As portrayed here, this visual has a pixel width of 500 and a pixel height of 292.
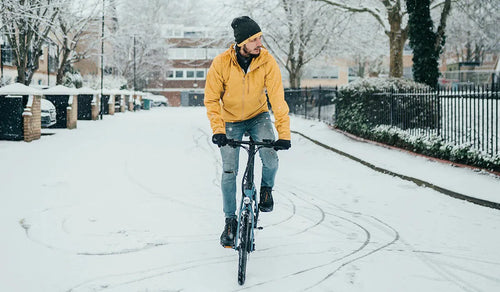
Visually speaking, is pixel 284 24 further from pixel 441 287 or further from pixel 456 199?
pixel 441 287

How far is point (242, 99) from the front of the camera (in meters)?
4.28

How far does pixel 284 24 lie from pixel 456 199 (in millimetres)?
25262

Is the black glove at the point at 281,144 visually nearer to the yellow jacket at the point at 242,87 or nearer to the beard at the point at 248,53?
the yellow jacket at the point at 242,87

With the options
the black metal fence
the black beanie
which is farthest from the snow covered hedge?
the black beanie

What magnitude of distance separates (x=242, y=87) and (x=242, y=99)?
0.11 metres

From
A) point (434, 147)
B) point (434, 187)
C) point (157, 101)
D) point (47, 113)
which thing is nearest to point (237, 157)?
point (434, 187)

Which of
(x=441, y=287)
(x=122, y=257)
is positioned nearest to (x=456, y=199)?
(x=441, y=287)

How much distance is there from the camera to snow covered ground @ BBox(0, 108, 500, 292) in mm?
3887

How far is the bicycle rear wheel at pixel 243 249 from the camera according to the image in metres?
3.67

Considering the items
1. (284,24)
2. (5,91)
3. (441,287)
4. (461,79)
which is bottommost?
(441,287)

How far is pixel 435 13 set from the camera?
88.3ft

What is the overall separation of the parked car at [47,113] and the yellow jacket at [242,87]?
571 inches

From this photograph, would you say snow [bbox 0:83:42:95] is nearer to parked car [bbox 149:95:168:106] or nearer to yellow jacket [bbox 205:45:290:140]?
yellow jacket [bbox 205:45:290:140]

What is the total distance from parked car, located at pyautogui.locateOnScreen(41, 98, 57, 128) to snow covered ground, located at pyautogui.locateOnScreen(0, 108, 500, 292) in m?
7.24
